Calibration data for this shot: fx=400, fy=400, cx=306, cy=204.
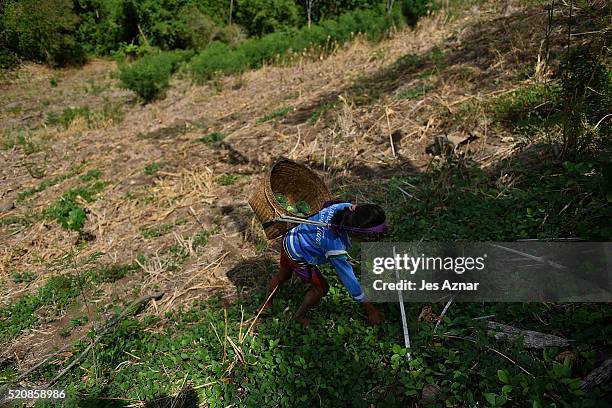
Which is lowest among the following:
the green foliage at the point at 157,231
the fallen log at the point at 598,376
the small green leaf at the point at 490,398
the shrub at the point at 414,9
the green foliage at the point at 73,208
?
the green foliage at the point at 157,231

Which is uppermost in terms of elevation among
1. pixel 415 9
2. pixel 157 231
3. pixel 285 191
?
pixel 415 9

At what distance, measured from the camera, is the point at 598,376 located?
222cm

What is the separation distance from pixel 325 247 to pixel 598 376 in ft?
5.76

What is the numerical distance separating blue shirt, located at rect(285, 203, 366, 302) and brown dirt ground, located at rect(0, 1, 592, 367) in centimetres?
125

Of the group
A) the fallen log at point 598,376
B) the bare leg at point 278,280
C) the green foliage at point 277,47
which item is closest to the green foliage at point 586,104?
the fallen log at point 598,376

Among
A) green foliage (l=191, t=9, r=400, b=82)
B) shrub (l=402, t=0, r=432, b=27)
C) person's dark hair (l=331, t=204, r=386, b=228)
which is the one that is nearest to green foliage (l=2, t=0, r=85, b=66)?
green foliage (l=191, t=9, r=400, b=82)

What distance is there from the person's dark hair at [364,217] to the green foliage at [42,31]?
67.8ft

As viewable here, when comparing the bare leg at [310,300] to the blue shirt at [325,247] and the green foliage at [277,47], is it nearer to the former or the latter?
the blue shirt at [325,247]

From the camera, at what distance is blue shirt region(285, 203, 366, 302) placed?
2.88 meters

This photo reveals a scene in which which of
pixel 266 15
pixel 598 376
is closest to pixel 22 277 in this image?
pixel 598 376

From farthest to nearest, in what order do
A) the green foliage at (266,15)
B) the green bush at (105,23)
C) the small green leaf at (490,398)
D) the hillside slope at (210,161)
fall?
1. the green foliage at (266,15)
2. the green bush at (105,23)
3. the hillside slope at (210,161)
4. the small green leaf at (490,398)

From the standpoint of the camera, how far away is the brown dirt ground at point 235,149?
4840 millimetres

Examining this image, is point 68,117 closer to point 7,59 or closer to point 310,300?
point 7,59

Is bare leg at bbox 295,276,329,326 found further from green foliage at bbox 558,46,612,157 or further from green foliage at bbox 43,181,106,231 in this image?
green foliage at bbox 43,181,106,231
